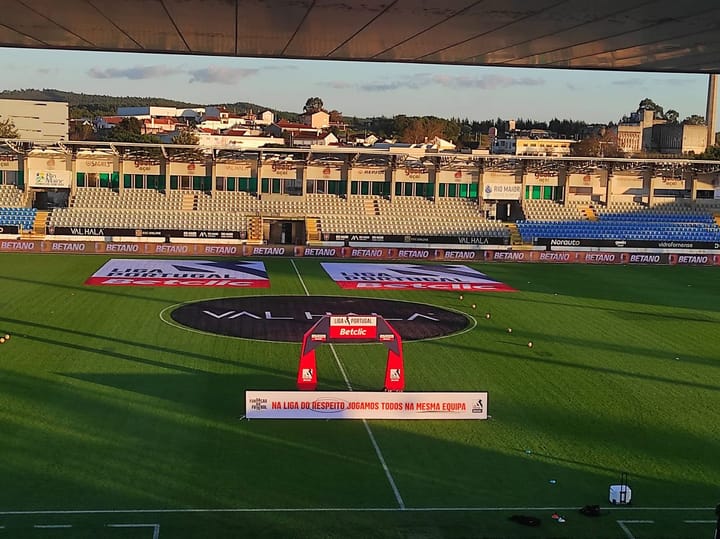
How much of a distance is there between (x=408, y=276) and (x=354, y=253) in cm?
953

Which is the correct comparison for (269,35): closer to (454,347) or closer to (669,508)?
(669,508)

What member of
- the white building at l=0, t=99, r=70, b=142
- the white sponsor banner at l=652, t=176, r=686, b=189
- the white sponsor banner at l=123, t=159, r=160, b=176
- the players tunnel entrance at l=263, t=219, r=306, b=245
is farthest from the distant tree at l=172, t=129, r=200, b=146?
the white sponsor banner at l=652, t=176, r=686, b=189

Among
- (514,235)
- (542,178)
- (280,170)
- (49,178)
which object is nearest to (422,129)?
(542,178)

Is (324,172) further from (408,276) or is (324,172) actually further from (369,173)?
(408,276)

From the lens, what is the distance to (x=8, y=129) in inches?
4087

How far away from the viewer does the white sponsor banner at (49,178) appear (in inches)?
2205

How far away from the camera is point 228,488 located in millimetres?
13867

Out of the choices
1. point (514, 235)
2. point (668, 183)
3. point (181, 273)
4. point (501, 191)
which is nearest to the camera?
point (181, 273)

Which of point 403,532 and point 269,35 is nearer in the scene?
point 269,35

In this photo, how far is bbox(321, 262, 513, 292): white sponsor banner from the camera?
39750mm

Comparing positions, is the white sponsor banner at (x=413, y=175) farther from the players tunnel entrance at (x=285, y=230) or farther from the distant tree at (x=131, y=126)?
the distant tree at (x=131, y=126)

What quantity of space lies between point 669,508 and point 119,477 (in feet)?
30.9

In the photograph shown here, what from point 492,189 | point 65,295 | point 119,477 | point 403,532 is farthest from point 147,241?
point 403,532

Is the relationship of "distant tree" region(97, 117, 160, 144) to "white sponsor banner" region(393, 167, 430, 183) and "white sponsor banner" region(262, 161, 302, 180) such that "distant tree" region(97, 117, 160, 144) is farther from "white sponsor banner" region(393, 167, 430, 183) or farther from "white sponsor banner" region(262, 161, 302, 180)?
"white sponsor banner" region(393, 167, 430, 183)
